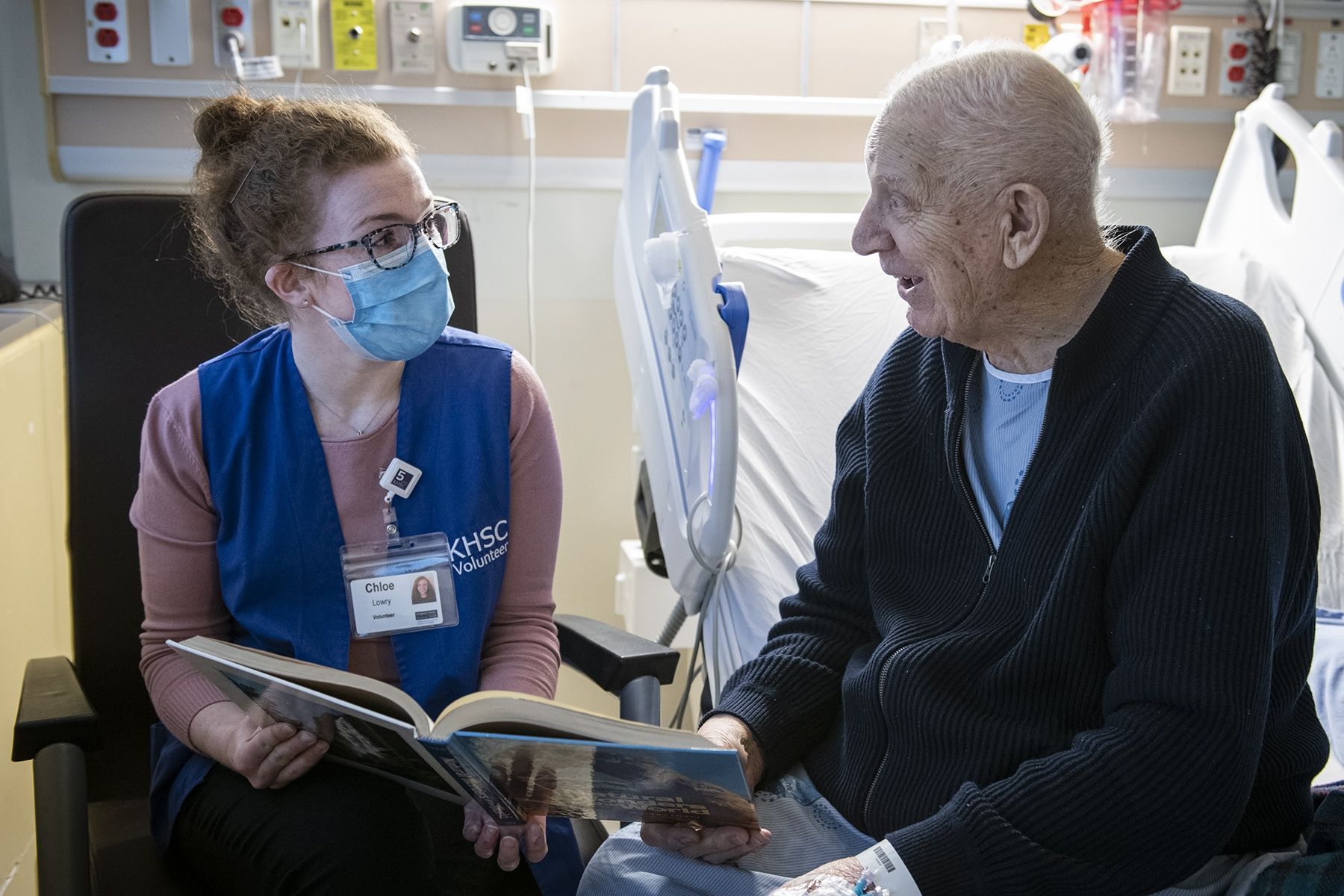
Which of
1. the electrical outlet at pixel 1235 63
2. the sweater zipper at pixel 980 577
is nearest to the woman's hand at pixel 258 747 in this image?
the sweater zipper at pixel 980 577

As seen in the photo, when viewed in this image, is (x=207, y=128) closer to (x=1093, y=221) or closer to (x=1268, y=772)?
(x=1093, y=221)

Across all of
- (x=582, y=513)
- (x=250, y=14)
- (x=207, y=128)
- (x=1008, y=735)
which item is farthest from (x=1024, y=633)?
(x=250, y=14)

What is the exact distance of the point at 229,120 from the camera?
55.2 inches

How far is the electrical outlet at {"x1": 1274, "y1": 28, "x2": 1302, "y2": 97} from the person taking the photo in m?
2.70

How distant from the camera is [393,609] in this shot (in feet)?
4.60

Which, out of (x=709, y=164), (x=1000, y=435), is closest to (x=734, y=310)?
(x=1000, y=435)

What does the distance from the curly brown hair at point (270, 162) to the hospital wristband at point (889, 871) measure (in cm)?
90

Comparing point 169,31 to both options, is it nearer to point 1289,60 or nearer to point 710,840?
point 710,840

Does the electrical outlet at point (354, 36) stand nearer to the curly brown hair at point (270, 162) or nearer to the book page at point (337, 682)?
the curly brown hair at point (270, 162)

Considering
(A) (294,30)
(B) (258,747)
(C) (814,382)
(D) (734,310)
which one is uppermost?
(A) (294,30)

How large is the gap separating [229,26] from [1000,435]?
1.79 m

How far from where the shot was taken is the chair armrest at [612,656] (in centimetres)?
144

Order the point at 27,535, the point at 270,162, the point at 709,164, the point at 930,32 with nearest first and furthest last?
1. the point at 270,162
2. the point at 27,535
3. the point at 709,164
4. the point at 930,32

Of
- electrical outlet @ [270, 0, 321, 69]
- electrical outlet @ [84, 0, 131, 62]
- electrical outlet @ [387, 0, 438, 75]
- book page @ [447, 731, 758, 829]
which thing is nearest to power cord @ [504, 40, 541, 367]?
electrical outlet @ [387, 0, 438, 75]
